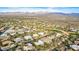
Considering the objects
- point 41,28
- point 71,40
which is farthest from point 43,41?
point 71,40
